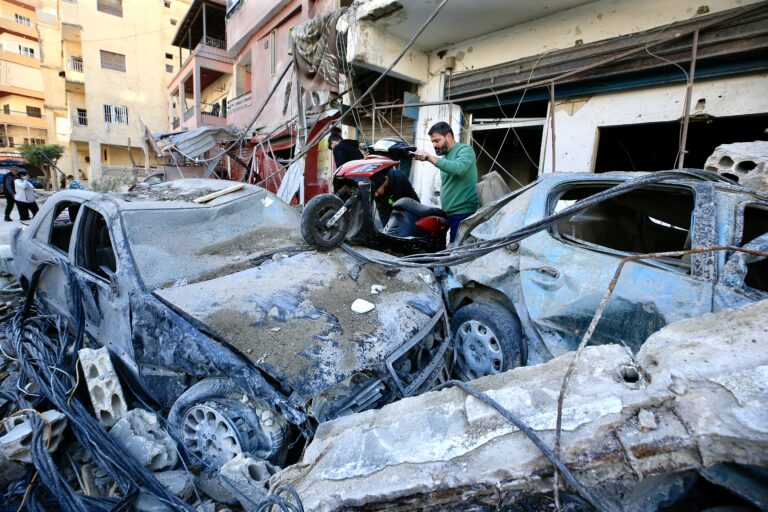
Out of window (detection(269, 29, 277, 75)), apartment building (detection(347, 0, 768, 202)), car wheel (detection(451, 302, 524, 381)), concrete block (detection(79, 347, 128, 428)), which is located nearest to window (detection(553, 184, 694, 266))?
car wheel (detection(451, 302, 524, 381))

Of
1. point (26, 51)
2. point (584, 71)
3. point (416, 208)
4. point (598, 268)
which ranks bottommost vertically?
point (598, 268)

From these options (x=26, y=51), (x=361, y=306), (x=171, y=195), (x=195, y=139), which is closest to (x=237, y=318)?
(x=361, y=306)

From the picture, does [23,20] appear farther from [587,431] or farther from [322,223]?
[587,431]

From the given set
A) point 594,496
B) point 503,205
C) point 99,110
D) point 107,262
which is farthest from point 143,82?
point 594,496

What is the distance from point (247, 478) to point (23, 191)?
12408mm

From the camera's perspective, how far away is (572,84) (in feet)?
16.1

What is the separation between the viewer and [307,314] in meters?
2.22

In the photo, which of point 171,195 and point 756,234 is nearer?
point 756,234

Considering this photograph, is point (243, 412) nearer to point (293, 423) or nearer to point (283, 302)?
point (293, 423)

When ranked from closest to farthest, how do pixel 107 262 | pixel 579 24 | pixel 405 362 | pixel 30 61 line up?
pixel 405 362 → pixel 107 262 → pixel 579 24 → pixel 30 61

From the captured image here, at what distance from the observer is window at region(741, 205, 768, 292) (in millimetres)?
2102

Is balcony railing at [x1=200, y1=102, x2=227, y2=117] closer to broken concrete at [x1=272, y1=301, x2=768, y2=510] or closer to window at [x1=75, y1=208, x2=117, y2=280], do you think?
window at [x1=75, y1=208, x2=117, y2=280]

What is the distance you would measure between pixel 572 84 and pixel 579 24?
2.42ft

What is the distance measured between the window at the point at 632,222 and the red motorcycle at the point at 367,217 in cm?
125
